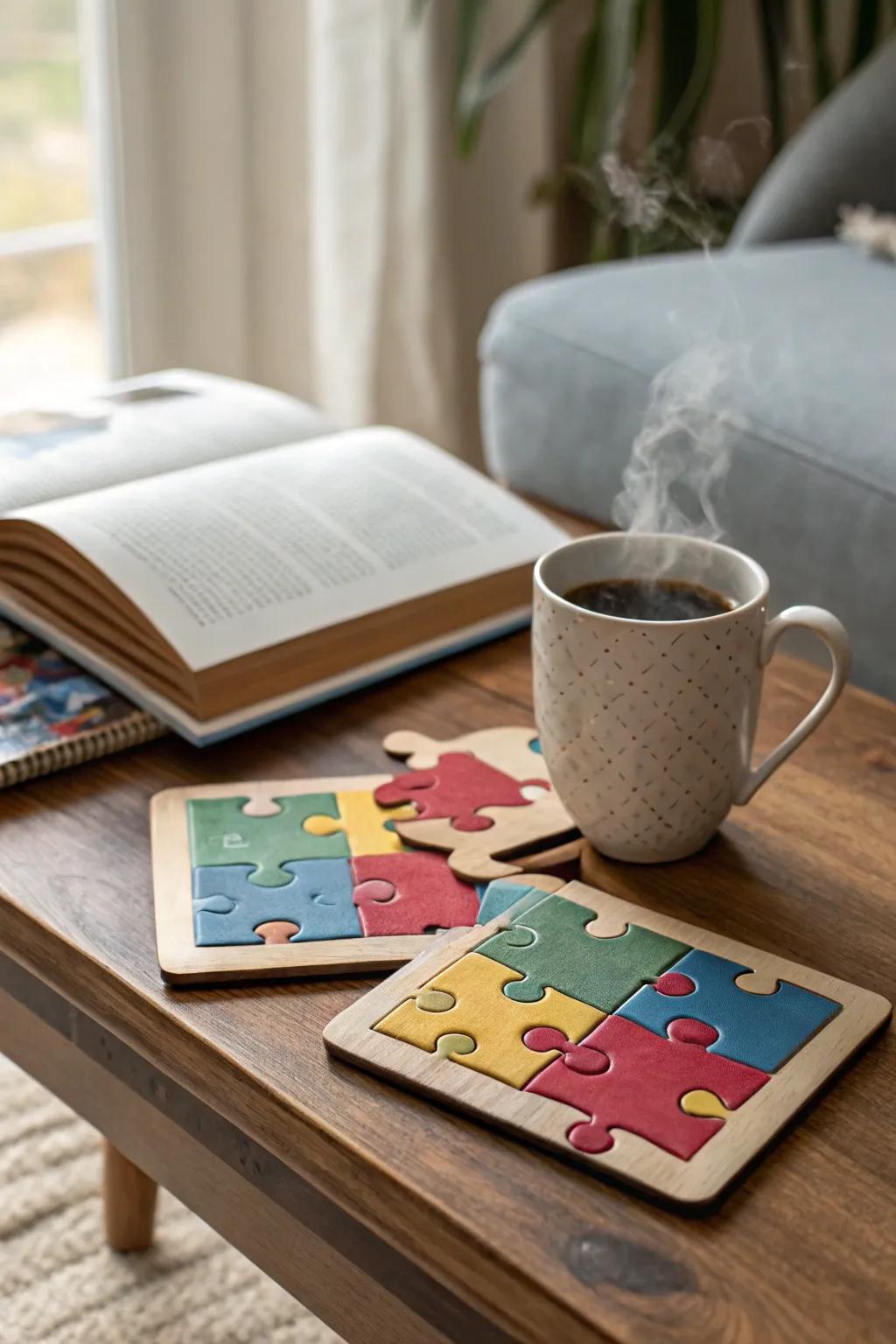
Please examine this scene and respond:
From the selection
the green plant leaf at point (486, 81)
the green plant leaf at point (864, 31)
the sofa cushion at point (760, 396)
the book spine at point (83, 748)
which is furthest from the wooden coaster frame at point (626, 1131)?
the green plant leaf at point (864, 31)

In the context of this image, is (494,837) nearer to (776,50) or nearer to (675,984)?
(675,984)

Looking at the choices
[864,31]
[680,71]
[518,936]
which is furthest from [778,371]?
[864,31]

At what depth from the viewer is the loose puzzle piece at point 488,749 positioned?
772mm

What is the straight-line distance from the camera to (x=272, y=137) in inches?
82.7

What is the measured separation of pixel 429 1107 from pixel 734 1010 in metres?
0.13

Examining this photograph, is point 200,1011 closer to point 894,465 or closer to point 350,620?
point 350,620

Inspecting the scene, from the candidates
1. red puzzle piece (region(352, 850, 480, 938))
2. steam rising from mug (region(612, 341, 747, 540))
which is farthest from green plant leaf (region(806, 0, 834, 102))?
red puzzle piece (region(352, 850, 480, 938))

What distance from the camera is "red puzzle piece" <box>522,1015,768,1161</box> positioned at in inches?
20.0

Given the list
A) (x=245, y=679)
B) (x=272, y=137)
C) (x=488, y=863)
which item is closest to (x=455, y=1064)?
(x=488, y=863)

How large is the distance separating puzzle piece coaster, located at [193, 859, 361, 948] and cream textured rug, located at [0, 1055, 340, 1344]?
43 cm

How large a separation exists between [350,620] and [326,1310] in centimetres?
41

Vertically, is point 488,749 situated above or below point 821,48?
below

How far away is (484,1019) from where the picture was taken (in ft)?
1.84

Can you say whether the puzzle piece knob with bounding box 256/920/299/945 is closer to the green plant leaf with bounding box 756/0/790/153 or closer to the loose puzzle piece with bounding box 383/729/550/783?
the loose puzzle piece with bounding box 383/729/550/783
